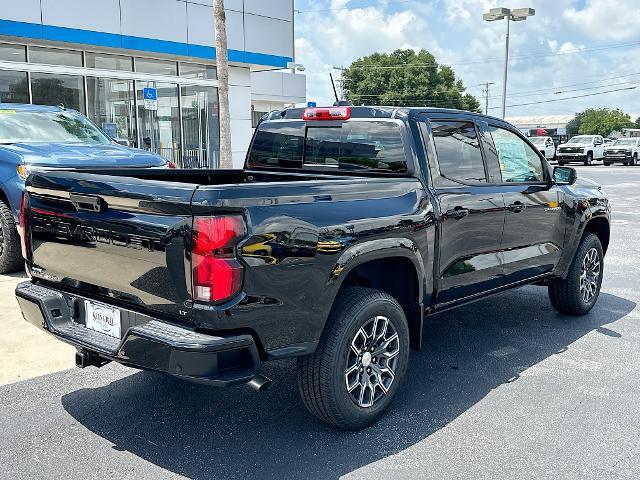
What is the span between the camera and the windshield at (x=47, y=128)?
803cm

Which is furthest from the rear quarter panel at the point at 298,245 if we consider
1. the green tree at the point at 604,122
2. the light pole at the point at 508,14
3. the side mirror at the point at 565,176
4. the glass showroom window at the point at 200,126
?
the green tree at the point at 604,122

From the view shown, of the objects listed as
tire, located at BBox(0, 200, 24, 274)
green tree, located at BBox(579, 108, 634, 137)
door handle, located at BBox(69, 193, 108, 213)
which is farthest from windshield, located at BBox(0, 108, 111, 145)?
green tree, located at BBox(579, 108, 634, 137)

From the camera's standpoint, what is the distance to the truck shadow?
134 inches

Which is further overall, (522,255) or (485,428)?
(522,255)

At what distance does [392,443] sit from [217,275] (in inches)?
57.6

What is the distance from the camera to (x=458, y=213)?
4414 mm

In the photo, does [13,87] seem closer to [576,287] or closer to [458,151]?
[458,151]

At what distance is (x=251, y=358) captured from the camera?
3.11 metres

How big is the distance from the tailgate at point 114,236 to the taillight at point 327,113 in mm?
1801

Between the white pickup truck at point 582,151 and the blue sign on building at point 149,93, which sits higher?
the blue sign on building at point 149,93

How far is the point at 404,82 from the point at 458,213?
6842 cm

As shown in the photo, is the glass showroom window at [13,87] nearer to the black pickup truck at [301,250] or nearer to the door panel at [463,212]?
the black pickup truck at [301,250]

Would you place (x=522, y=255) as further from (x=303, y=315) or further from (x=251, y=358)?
(x=251, y=358)

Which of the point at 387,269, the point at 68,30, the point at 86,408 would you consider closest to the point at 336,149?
the point at 387,269
